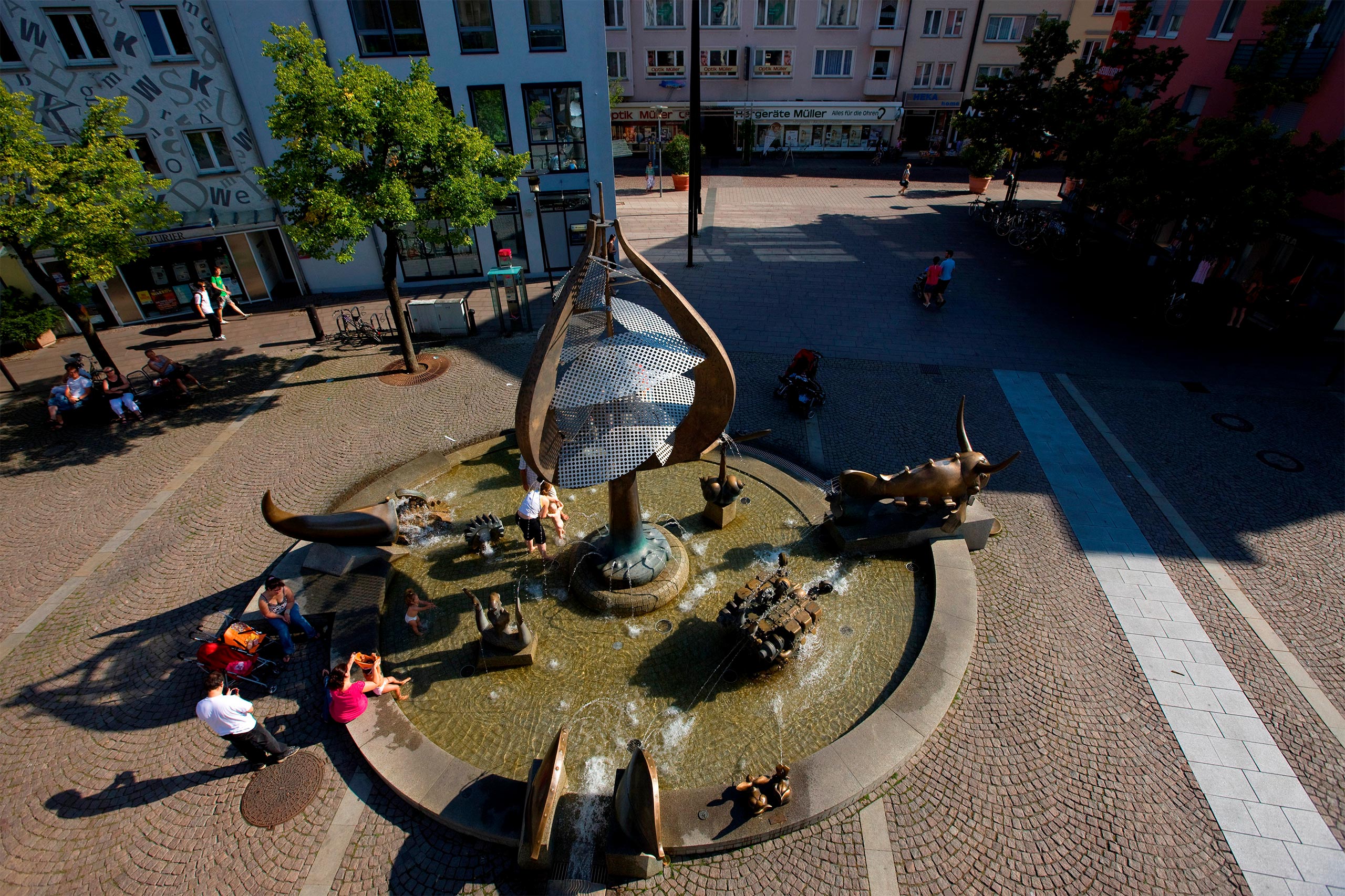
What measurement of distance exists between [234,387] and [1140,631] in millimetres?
21676

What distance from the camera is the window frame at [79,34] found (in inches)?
744

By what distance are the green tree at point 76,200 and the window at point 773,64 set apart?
43.1 metres

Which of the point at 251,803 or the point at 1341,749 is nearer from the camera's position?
the point at 251,803

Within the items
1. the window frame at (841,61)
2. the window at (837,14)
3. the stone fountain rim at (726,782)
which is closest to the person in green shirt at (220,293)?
the stone fountain rim at (726,782)

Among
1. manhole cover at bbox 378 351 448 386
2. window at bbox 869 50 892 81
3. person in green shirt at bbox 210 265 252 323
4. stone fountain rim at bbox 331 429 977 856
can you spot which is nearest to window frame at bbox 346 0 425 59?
person in green shirt at bbox 210 265 252 323

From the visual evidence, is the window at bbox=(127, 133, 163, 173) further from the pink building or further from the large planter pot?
the pink building

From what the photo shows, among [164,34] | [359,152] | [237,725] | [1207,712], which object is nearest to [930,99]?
[359,152]

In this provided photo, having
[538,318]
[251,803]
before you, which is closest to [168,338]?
[538,318]

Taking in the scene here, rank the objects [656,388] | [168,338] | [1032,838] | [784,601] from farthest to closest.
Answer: [168,338] → [784,601] → [656,388] → [1032,838]

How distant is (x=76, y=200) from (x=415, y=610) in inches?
539

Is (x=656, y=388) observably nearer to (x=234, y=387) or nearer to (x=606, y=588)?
(x=606, y=588)

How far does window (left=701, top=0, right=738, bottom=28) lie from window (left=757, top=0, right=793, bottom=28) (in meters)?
1.74

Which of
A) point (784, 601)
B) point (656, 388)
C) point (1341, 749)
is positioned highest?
point (656, 388)

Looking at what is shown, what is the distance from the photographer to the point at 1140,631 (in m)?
10.0
